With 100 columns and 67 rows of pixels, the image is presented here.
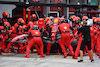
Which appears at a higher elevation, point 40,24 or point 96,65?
point 40,24

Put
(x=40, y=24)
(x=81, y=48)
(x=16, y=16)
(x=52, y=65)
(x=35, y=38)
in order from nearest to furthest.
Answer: (x=52, y=65), (x=81, y=48), (x=35, y=38), (x=40, y=24), (x=16, y=16)

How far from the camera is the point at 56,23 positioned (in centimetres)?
1020

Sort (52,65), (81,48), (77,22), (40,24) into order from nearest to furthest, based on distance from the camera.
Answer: (52,65) → (81,48) → (40,24) → (77,22)

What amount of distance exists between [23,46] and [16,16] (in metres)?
3.60

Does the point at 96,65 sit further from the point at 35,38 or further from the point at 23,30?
the point at 23,30

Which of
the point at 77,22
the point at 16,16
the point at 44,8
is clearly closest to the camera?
the point at 77,22

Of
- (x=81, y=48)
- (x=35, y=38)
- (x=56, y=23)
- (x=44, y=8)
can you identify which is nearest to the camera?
(x=81, y=48)

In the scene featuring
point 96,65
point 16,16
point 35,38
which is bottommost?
point 96,65

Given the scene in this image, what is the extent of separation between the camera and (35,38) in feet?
30.3

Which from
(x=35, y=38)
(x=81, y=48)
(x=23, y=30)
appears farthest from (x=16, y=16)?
(x=81, y=48)

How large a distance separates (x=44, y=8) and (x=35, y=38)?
13.7 m

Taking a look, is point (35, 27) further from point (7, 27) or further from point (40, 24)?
point (7, 27)

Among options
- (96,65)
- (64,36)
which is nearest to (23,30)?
(64,36)

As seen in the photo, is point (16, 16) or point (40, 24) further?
point (16, 16)
